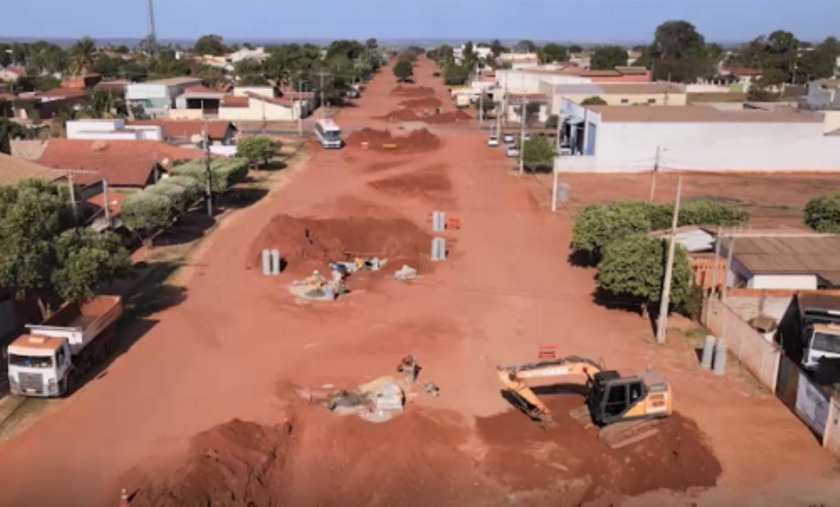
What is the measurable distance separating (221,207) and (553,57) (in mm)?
158556

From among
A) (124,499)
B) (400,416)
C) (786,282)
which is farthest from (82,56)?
(124,499)

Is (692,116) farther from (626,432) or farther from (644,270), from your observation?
(626,432)

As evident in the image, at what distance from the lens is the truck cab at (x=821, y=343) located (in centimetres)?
2108

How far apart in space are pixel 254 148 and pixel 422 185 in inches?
498

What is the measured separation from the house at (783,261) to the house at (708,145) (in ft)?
95.5

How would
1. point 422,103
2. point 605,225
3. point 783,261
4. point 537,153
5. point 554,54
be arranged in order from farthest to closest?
1. point 554,54
2. point 422,103
3. point 537,153
4. point 605,225
5. point 783,261

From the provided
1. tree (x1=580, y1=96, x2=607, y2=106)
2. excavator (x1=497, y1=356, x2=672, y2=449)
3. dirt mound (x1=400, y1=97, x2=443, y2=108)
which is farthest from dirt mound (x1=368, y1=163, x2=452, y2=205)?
dirt mound (x1=400, y1=97, x2=443, y2=108)

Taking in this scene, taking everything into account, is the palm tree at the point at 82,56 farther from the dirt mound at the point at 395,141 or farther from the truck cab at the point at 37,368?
the truck cab at the point at 37,368

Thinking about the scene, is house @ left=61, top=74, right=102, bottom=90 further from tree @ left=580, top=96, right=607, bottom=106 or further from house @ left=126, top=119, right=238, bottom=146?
tree @ left=580, top=96, right=607, bottom=106

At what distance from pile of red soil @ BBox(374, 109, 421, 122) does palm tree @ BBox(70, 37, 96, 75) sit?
194ft

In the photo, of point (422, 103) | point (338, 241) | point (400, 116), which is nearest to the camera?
point (338, 241)

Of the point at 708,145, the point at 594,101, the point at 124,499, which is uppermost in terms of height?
the point at 594,101

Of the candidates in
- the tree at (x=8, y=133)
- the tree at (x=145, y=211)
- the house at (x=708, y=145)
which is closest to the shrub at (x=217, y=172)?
the tree at (x=145, y=211)

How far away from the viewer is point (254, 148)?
54031mm
